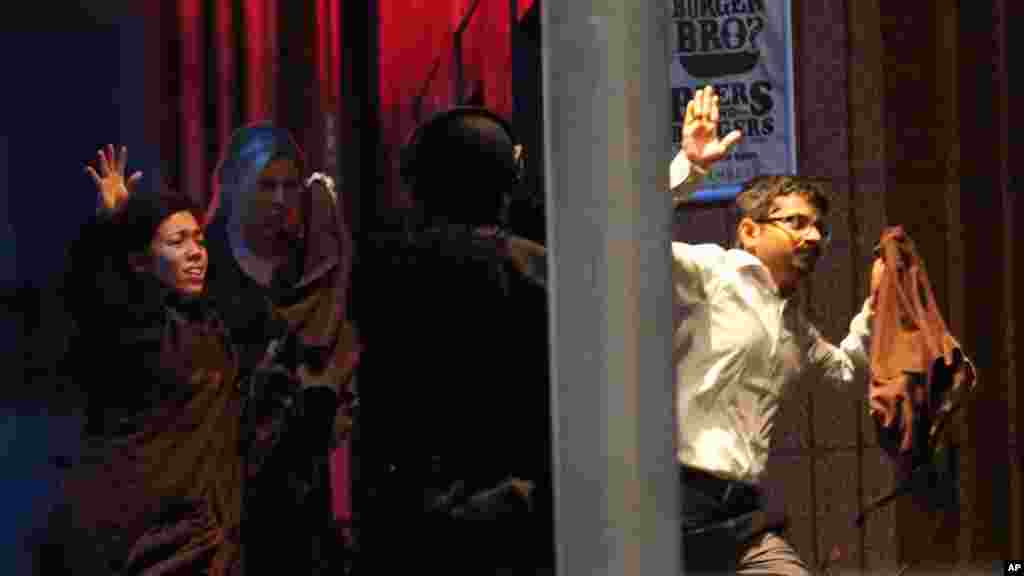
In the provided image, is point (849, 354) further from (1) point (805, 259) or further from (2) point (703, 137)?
(2) point (703, 137)

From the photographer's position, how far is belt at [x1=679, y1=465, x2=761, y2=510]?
14.2 ft

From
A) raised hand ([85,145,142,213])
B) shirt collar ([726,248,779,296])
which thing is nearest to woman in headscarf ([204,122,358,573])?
raised hand ([85,145,142,213])

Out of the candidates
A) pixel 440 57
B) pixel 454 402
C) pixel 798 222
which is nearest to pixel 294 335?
pixel 454 402

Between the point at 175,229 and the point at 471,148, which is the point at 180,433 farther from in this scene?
the point at 471,148

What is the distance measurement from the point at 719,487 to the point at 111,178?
62.8 inches

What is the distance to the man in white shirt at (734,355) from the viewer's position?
433 centimetres

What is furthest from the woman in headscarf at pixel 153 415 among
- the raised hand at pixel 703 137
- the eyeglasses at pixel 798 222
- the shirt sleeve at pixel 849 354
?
the shirt sleeve at pixel 849 354

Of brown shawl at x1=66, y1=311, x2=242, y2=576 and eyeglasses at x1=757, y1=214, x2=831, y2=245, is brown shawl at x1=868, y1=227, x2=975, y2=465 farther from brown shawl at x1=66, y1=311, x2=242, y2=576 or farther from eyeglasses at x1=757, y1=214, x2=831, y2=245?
brown shawl at x1=66, y1=311, x2=242, y2=576

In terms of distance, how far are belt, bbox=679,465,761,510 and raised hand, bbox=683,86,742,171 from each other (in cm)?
70

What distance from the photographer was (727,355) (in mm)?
4402

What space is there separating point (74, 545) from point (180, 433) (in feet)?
1.17

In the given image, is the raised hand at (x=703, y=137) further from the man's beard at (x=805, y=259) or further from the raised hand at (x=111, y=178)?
the raised hand at (x=111, y=178)

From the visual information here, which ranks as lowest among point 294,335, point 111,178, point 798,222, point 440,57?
point 294,335

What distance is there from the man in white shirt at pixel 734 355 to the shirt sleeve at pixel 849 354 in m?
0.03
